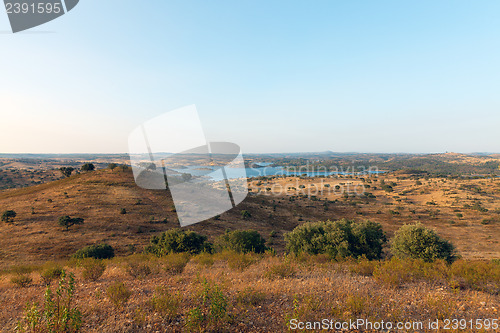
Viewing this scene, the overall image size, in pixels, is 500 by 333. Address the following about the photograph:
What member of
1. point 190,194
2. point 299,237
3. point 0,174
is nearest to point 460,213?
point 299,237

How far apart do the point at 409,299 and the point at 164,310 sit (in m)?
7.04

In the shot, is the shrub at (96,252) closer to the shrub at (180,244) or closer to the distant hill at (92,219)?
the distant hill at (92,219)

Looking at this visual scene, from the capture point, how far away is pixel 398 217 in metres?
40.5

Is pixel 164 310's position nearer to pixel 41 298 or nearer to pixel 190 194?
pixel 41 298

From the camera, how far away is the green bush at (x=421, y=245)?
524 inches

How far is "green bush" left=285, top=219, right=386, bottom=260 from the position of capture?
15.0 metres

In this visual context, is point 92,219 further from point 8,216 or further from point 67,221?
point 8,216

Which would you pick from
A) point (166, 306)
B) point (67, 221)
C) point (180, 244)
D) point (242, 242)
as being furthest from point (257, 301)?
point (67, 221)

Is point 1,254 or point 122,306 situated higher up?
point 122,306

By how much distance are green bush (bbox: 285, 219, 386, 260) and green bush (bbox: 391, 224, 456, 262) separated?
1951mm

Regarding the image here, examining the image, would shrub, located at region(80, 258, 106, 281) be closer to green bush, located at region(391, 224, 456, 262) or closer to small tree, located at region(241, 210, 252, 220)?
green bush, located at region(391, 224, 456, 262)

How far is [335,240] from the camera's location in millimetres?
15305

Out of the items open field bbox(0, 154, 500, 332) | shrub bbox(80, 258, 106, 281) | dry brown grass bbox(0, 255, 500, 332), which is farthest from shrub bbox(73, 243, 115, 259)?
shrub bbox(80, 258, 106, 281)

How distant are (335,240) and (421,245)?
220 inches
